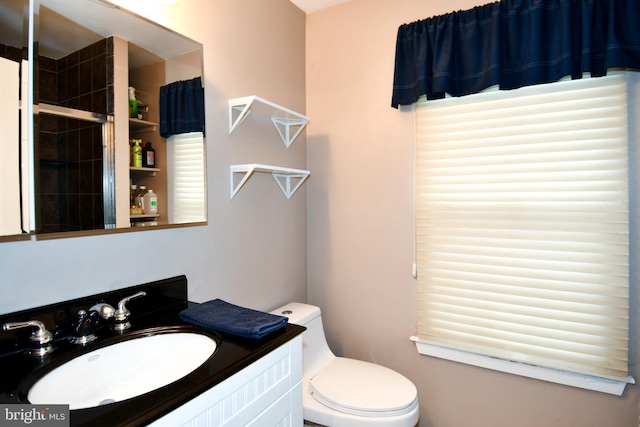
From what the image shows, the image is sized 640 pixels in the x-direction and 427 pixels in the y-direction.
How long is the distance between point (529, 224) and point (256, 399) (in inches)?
55.2

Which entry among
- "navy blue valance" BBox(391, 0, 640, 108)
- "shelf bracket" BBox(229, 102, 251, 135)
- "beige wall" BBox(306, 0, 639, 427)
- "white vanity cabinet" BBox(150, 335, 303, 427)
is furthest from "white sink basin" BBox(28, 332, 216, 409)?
"navy blue valance" BBox(391, 0, 640, 108)

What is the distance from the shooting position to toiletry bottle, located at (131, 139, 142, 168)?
1212 millimetres

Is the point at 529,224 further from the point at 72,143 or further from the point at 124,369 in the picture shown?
the point at 72,143

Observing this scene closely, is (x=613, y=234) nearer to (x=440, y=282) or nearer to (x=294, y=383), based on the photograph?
(x=440, y=282)

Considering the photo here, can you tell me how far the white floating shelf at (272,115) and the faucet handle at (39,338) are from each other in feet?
3.41

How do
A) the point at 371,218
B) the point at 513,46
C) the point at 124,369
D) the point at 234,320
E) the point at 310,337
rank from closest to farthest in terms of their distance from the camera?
1. the point at 124,369
2. the point at 234,320
3. the point at 513,46
4. the point at 310,337
5. the point at 371,218

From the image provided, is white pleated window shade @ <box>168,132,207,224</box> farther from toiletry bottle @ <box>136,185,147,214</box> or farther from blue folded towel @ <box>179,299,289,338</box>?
blue folded towel @ <box>179,299,289,338</box>

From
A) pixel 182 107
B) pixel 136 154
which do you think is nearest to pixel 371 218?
pixel 182 107

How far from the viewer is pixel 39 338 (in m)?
0.94

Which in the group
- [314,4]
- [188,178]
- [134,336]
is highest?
[314,4]

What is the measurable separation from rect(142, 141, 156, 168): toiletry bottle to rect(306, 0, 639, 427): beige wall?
3.55 feet

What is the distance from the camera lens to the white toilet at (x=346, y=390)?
1.41m

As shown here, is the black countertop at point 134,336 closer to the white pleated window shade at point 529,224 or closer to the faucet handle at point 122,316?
the faucet handle at point 122,316

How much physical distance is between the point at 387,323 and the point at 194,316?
1187mm
